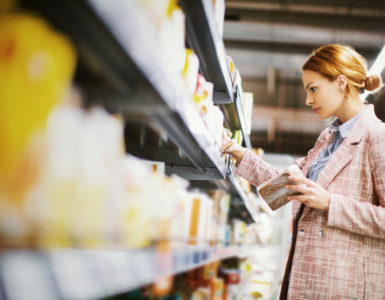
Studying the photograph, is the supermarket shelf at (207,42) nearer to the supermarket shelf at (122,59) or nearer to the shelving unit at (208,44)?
the shelving unit at (208,44)

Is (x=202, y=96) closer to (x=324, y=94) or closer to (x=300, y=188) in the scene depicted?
(x=300, y=188)

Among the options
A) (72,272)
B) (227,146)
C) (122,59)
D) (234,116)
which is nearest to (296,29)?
(234,116)

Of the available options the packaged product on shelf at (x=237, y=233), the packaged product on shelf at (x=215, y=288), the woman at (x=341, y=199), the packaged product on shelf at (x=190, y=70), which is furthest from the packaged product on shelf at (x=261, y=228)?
the packaged product on shelf at (x=190, y=70)

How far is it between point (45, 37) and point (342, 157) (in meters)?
1.49

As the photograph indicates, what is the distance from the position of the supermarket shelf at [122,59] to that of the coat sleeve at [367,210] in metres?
0.84

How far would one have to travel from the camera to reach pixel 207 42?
1631mm

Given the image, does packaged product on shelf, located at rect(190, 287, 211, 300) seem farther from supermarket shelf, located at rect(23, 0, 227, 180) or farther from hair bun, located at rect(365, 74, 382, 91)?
hair bun, located at rect(365, 74, 382, 91)

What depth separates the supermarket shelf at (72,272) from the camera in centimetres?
47

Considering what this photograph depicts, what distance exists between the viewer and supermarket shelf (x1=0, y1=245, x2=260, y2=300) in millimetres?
475

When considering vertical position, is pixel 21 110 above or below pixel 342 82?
below

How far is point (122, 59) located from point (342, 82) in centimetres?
140

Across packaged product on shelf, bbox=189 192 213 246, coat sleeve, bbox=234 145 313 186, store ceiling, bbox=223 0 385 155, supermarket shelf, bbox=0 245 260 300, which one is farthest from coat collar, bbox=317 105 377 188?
store ceiling, bbox=223 0 385 155

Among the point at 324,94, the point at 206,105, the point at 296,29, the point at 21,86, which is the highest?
the point at 296,29

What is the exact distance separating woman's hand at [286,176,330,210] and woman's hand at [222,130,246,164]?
0.51 meters
